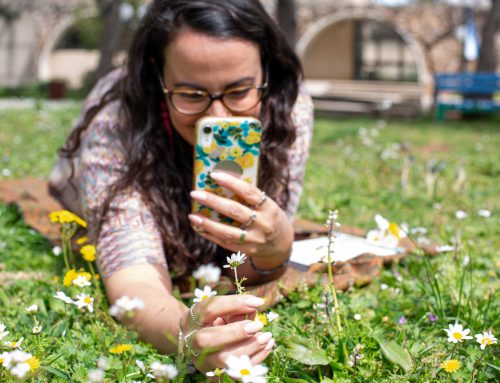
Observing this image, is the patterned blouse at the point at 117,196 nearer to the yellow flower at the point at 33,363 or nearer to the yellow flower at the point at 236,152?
the yellow flower at the point at 236,152

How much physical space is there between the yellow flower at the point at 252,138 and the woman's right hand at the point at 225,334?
63cm

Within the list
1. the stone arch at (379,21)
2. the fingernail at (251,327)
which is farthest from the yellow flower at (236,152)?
the stone arch at (379,21)

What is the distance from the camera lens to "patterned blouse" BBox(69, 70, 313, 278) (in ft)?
6.31

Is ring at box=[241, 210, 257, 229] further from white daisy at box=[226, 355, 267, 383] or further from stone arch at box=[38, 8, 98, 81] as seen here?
stone arch at box=[38, 8, 98, 81]

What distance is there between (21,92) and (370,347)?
16.4 metres

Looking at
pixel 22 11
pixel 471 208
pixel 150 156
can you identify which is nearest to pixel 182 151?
pixel 150 156

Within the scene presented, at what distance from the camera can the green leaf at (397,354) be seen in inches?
60.5

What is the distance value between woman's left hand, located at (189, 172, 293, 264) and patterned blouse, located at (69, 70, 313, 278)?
24 centimetres

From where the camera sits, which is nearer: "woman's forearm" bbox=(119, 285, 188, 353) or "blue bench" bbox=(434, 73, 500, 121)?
"woman's forearm" bbox=(119, 285, 188, 353)

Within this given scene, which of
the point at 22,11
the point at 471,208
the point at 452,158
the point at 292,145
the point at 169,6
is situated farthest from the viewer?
the point at 22,11

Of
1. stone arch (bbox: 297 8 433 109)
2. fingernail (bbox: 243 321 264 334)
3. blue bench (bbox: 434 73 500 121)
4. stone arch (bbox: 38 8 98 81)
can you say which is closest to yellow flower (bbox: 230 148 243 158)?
fingernail (bbox: 243 321 264 334)

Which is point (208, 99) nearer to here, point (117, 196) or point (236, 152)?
point (236, 152)

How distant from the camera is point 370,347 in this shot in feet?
5.26

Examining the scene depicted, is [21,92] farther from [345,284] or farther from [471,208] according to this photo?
[345,284]
